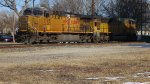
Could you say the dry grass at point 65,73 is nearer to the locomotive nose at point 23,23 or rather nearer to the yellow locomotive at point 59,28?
the yellow locomotive at point 59,28

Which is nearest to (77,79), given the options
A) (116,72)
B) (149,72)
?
(116,72)

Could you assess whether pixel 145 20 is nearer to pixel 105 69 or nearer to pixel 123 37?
pixel 123 37

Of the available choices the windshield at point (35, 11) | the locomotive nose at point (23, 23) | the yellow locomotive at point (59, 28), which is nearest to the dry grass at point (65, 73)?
the yellow locomotive at point (59, 28)

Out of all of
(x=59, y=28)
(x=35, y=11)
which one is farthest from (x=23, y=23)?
(x=59, y=28)

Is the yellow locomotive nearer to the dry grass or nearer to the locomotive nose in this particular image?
the locomotive nose

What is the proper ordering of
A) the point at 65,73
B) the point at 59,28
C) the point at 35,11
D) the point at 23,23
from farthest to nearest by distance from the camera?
the point at 59,28, the point at 35,11, the point at 23,23, the point at 65,73

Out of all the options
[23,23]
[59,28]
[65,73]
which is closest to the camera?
[65,73]

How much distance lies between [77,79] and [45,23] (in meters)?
24.4

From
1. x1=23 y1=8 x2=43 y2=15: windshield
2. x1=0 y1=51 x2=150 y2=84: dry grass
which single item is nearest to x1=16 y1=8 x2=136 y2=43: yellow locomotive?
x1=23 y1=8 x2=43 y2=15: windshield

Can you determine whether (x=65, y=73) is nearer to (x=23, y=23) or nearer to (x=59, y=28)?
(x=23, y=23)

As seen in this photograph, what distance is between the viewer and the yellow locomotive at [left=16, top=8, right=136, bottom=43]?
33.6m

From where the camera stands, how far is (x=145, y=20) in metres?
66.8

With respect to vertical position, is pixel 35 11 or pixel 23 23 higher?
pixel 35 11

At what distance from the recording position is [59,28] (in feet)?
120
